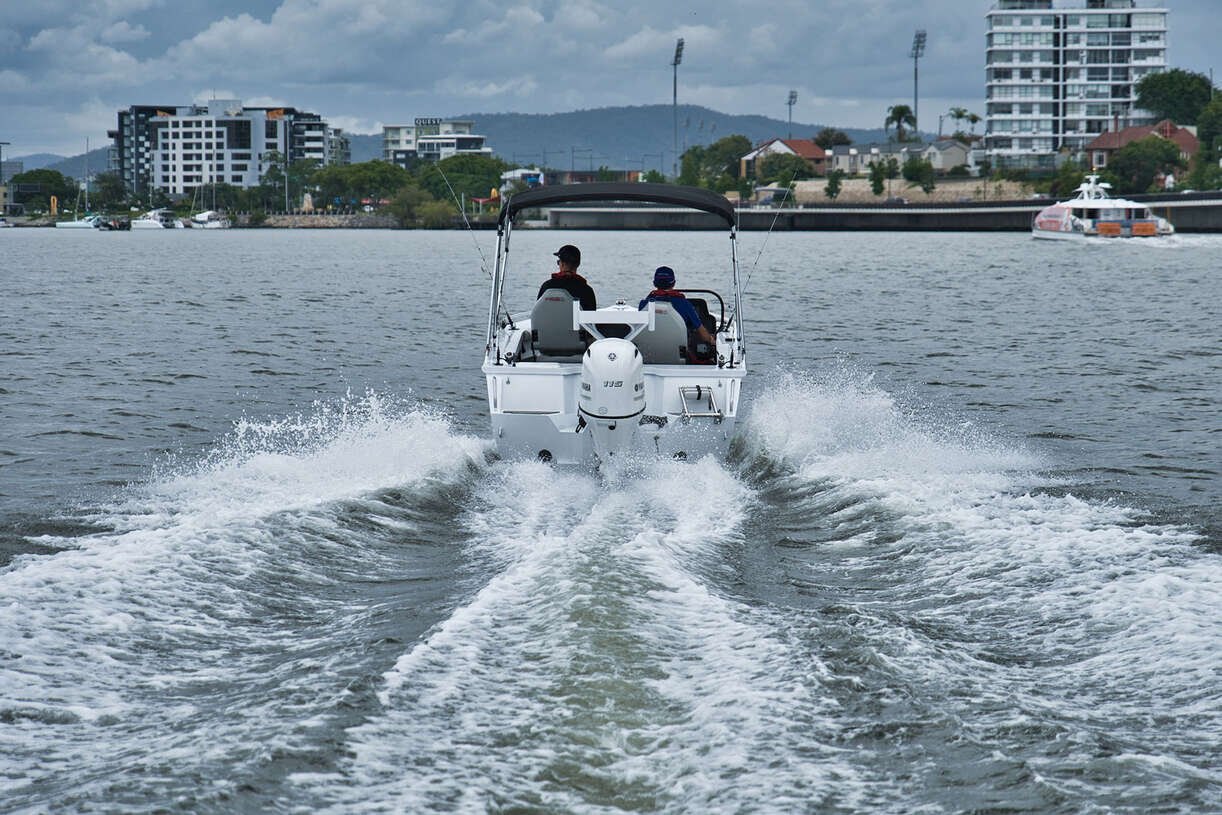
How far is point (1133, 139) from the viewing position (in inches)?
5034

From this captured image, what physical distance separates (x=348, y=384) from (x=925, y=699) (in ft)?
45.5

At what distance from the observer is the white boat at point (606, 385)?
9.95 m

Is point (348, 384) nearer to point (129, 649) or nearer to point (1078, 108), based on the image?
point (129, 649)

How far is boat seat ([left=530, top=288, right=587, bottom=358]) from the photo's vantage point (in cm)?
1133

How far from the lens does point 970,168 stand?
15562 cm

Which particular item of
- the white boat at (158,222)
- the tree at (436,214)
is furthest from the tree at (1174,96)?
the white boat at (158,222)

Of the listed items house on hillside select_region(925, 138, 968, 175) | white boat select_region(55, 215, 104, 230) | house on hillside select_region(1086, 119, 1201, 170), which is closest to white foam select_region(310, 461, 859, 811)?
house on hillside select_region(1086, 119, 1201, 170)

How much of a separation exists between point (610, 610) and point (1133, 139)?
133m

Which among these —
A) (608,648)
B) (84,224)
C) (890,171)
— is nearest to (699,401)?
(608,648)

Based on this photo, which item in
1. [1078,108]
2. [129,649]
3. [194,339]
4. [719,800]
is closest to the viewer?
[719,800]

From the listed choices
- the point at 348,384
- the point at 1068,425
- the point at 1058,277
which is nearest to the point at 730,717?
the point at 1068,425

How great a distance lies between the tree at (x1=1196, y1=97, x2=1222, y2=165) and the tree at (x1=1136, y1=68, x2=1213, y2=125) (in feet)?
48.4

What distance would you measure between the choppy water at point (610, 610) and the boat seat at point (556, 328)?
3.76ft

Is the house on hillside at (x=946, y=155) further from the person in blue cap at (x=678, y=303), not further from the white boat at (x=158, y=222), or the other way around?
the person in blue cap at (x=678, y=303)
